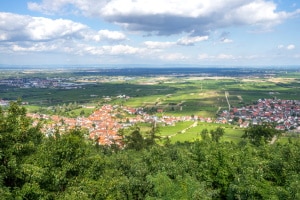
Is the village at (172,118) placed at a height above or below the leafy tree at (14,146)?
below

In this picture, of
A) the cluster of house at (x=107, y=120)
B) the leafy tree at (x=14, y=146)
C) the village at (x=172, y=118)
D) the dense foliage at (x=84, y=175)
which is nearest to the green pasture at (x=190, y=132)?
the village at (x=172, y=118)

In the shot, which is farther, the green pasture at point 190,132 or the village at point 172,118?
the village at point 172,118

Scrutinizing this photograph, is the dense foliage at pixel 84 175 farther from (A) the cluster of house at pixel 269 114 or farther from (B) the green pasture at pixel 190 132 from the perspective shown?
(A) the cluster of house at pixel 269 114

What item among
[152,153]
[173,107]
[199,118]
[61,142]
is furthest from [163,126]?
[61,142]

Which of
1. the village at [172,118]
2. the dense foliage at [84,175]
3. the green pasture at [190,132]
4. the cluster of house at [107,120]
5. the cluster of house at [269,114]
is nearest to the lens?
the dense foliage at [84,175]

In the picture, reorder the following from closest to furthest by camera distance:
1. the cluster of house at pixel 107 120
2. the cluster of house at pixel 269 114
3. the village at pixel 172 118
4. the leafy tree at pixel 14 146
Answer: the leafy tree at pixel 14 146, the cluster of house at pixel 107 120, the village at pixel 172 118, the cluster of house at pixel 269 114

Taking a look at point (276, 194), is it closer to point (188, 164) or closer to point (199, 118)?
point (188, 164)

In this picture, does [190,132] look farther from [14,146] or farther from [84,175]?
[14,146]

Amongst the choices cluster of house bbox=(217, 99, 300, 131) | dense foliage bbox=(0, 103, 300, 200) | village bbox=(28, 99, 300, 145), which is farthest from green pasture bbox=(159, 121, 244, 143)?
dense foliage bbox=(0, 103, 300, 200)

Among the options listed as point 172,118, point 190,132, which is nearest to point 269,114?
point 172,118
